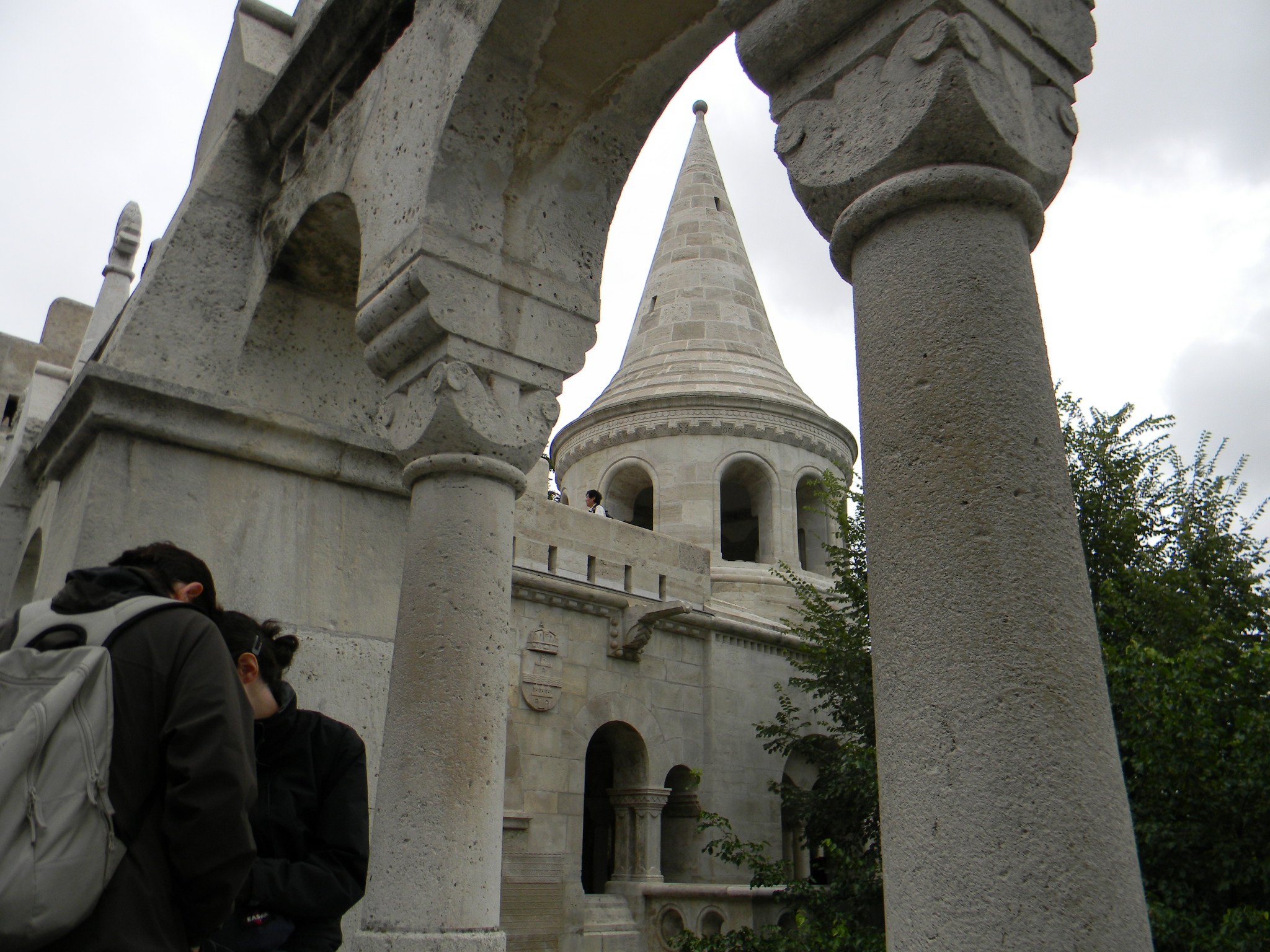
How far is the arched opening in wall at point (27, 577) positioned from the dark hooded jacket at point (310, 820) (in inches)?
129

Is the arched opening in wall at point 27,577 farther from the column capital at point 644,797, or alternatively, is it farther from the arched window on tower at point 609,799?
the column capital at point 644,797

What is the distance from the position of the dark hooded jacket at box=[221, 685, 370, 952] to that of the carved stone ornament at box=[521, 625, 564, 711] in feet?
24.3

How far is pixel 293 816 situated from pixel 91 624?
65cm

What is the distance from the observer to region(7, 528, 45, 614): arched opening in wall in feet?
15.0

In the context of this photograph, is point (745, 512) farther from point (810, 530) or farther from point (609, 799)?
point (609, 799)

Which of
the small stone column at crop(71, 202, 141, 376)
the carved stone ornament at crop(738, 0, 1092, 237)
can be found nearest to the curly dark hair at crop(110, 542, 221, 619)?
the carved stone ornament at crop(738, 0, 1092, 237)

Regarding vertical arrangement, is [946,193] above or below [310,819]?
above

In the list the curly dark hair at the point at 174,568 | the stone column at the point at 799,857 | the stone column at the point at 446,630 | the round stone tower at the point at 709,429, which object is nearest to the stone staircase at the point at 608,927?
the stone column at the point at 799,857

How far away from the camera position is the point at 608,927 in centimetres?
912

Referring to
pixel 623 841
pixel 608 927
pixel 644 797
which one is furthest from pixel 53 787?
pixel 623 841

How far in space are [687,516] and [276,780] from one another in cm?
1216

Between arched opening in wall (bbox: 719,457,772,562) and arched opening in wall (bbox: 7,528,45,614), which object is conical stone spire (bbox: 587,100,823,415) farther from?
arched opening in wall (bbox: 7,528,45,614)

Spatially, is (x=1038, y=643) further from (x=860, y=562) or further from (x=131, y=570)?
(x=860, y=562)

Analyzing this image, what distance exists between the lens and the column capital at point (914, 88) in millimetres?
1809
